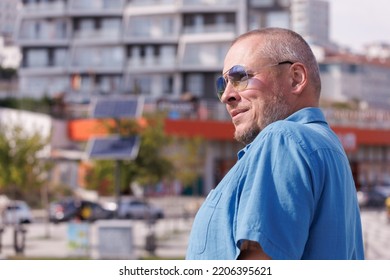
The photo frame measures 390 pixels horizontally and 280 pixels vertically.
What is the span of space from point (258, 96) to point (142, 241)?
58.7 feet

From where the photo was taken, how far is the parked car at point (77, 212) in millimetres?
26844

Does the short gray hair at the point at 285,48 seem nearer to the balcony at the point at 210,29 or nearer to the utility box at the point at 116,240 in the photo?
the utility box at the point at 116,240

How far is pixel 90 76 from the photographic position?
4819cm

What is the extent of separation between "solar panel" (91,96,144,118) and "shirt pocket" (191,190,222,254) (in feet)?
41.2

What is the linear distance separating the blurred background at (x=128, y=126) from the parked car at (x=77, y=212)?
0.13ft

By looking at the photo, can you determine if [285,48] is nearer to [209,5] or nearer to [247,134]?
[247,134]

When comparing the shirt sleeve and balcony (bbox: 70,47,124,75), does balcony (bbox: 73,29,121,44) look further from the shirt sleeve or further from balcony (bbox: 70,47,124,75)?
the shirt sleeve

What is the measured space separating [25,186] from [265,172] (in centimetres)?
2329

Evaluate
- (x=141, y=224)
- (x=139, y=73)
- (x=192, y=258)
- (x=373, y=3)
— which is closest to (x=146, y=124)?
(x=141, y=224)

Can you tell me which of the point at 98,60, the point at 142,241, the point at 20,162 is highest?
the point at 98,60

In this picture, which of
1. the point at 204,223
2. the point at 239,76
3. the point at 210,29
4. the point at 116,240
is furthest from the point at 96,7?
the point at 204,223

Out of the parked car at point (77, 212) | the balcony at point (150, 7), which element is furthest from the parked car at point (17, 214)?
the balcony at point (150, 7)

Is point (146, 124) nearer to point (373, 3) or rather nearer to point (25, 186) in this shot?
point (25, 186)

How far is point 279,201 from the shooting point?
71.6 inches
